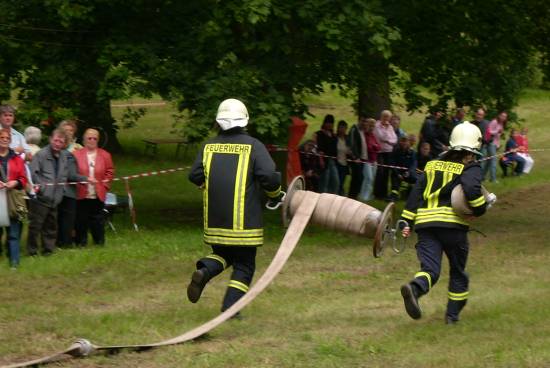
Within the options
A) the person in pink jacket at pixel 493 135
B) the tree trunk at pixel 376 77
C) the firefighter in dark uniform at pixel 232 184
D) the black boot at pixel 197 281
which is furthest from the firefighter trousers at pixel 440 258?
the person in pink jacket at pixel 493 135

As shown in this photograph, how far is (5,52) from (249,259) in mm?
8395

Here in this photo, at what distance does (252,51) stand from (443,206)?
776 cm

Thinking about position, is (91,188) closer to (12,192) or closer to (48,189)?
(48,189)

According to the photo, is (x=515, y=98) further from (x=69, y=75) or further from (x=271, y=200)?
(x=271, y=200)

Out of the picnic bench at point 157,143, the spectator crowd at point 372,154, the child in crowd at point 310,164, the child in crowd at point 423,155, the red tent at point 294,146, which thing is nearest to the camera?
the red tent at point 294,146

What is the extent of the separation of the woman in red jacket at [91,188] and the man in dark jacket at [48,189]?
1.80 feet

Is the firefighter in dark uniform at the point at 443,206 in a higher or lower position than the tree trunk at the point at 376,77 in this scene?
lower

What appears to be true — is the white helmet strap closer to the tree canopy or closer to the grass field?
the grass field

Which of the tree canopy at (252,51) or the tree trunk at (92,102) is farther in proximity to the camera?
the tree trunk at (92,102)

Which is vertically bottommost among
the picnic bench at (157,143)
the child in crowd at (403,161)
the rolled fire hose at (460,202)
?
the picnic bench at (157,143)

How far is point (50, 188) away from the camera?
14.4 m

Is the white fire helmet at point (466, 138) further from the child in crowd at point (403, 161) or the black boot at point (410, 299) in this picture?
the child in crowd at point (403, 161)

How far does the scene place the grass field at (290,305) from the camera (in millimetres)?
8719

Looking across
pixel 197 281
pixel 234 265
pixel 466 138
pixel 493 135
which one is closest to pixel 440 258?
pixel 466 138
